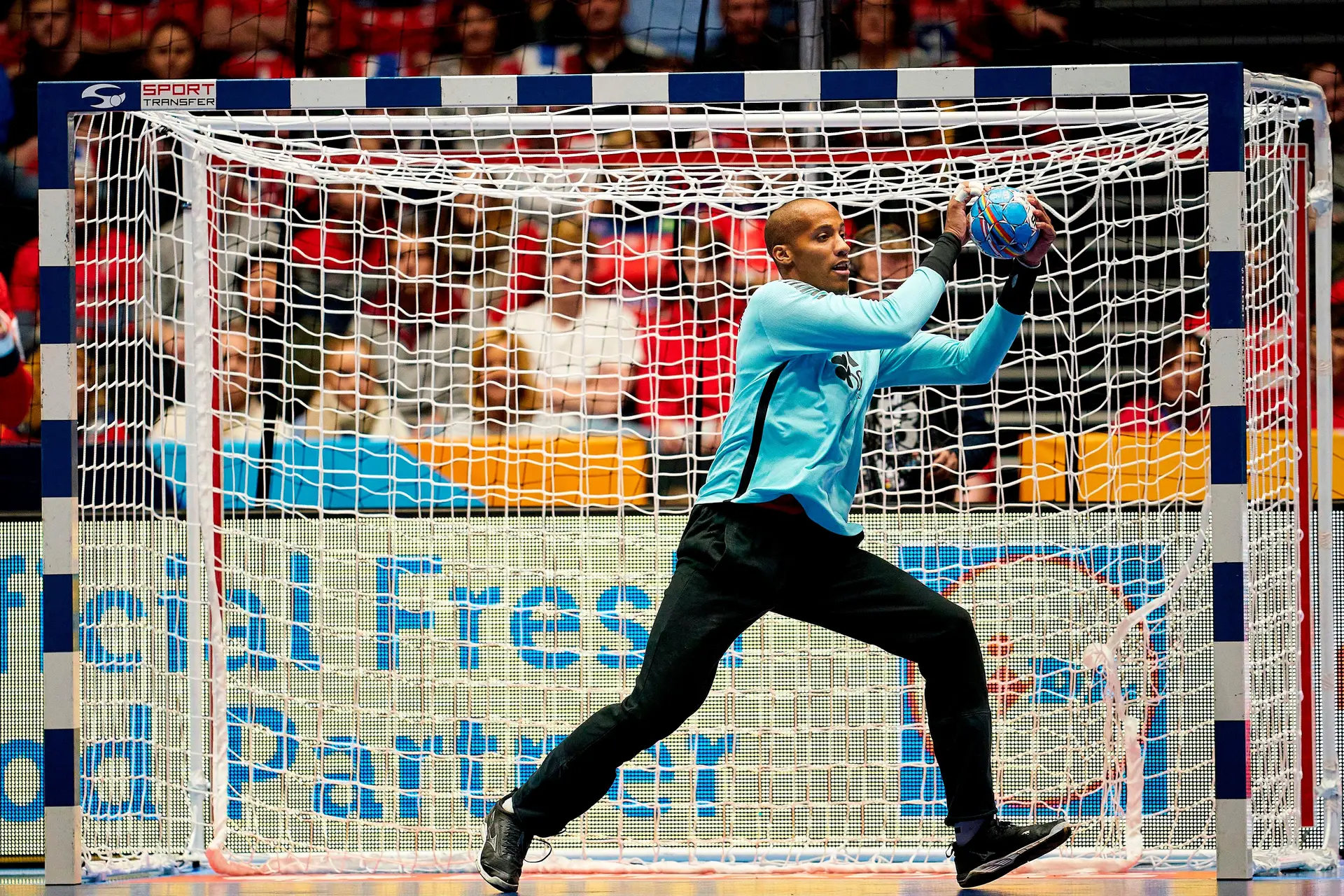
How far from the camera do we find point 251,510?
222 inches

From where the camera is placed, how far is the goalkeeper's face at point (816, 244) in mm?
3514

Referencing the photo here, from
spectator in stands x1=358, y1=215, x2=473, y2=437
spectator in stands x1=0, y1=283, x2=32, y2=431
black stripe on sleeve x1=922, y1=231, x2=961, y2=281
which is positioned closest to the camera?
black stripe on sleeve x1=922, y1=231, x2=961, y2=281

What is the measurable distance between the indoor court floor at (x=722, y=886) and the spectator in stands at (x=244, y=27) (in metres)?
4.94

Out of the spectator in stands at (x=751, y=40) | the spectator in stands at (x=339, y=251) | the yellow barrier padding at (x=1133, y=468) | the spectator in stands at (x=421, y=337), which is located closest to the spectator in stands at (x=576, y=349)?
the spectator in stands at (x=421, y=337)

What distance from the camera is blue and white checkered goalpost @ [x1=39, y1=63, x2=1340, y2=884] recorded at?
4.49 metres

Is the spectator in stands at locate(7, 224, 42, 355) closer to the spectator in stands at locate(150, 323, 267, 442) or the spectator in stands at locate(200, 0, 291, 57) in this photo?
the spectator in stands at locate(150, 323, 267, 442)

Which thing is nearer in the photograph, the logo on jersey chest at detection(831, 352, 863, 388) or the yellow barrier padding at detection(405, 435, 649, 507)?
the logo on jersey chest at detection(831, 352, 863, 388)

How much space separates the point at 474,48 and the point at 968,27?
258 centimetres

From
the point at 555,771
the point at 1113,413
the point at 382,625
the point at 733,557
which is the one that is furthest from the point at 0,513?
the point at 1113,413

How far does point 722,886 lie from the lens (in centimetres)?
396

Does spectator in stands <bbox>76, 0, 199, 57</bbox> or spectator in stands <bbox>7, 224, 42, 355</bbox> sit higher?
spectator in stands <bbox>76, 0, 199, 57</bbox>

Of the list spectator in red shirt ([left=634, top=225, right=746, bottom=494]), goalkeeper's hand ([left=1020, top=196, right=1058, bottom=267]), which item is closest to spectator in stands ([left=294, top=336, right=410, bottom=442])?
spectator in red shirt ([left=634, top=225, right=746, bottom=494])

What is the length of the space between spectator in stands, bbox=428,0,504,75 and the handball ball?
4.83 m

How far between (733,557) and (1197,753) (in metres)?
2.54
